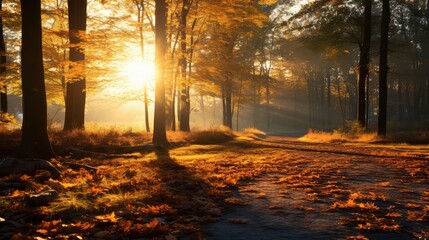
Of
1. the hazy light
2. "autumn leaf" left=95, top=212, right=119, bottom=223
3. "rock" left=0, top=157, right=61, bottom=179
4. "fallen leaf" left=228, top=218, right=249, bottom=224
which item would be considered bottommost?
"fallen leaf" left=228, top=218, right=249, bottom=224

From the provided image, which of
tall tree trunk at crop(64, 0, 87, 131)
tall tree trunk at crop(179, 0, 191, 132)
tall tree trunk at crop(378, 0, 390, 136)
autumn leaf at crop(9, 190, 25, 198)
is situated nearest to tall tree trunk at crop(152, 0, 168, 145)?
tall tree trunk at crop(179, 0, 191, 132)

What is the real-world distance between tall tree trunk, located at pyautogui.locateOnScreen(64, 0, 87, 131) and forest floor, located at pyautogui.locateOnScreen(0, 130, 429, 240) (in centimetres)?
800

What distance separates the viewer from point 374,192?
5500 mm

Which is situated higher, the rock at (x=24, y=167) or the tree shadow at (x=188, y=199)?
the rock at (x=24, y=167)

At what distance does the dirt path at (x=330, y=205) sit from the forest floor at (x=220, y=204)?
0.01 metres

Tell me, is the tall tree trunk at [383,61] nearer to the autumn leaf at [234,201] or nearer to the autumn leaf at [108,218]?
the autumn leaf at [234,201]

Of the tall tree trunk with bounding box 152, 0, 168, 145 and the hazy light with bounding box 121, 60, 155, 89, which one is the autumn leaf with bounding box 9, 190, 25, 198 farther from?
the hazy light with bounding box 121, 60, 155, 89

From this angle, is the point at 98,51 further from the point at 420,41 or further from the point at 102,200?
the point at 420,41

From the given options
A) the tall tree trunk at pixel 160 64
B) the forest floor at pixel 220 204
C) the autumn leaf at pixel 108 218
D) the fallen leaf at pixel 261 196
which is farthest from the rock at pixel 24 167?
the tall tree trunk at pixel 160 64

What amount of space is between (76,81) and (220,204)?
12.6 meters

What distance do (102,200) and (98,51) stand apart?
12.3 metres

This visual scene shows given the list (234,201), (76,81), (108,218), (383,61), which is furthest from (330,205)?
(383,61)

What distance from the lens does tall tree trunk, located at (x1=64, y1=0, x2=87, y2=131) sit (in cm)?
1472

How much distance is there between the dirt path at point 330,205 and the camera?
3586mm
